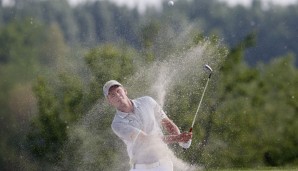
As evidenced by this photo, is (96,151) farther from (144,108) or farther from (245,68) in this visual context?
(144,108)

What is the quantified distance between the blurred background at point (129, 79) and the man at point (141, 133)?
6.65m

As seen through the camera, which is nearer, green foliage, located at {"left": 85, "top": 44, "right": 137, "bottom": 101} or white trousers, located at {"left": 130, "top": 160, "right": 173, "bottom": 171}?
white trousers, located at {"left": 130, "top": 160, "right": 173, "bottom": 171}

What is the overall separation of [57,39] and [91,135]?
7.04 feet

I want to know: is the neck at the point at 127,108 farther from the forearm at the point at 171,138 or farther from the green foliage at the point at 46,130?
the green foliage at the point at 46,130

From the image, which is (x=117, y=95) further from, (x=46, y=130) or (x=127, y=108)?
(x=46, y=130)

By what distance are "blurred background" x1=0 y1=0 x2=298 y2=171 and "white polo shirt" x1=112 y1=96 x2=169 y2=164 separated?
663cm

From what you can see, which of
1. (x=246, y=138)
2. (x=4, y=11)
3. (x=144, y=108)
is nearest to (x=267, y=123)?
(x=246, y=138)

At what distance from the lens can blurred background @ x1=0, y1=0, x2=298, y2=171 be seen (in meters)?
14.9

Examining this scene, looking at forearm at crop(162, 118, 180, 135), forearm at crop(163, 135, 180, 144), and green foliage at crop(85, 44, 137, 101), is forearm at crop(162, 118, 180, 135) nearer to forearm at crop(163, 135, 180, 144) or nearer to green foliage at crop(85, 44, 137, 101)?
forearm at crop(163, 135, 180, 144)

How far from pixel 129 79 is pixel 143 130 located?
36.6ft

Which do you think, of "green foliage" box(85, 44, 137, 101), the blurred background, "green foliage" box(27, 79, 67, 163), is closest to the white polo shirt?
the blurred background

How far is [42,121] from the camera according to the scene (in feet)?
57.3

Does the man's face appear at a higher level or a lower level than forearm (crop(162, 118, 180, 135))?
higher

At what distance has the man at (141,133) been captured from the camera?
533 cm
